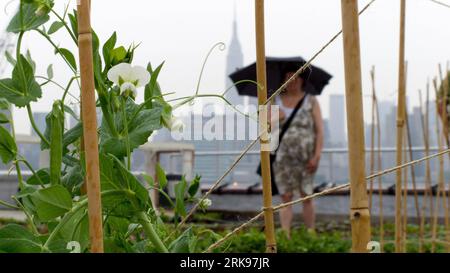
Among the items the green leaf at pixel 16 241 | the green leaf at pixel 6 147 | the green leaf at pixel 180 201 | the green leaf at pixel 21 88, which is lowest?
the green leaf at pixel 16 241

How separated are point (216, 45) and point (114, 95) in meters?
0.13

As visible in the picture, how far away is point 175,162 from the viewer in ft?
16.1

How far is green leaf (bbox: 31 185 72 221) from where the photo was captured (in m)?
0.48

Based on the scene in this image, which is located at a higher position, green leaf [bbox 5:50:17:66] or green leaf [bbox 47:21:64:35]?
green leaf [bbox 47:21:64:35]

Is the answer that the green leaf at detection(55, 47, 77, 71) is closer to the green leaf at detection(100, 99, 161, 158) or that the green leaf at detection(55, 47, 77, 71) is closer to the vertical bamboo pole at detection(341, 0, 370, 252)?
the green leaf at detection(100, 99, 161, 158)

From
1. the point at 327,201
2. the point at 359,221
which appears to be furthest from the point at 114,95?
the point at 327,201

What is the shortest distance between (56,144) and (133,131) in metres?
0.06

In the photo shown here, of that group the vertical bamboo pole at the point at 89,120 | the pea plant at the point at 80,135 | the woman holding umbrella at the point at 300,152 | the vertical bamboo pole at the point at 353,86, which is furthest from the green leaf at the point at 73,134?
the woman holding umbrella at the point at 300,152

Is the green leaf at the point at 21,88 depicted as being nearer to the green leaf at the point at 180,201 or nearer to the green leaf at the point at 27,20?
the green leaf at the point at 27,20

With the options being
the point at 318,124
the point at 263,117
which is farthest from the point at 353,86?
the point at 318,124

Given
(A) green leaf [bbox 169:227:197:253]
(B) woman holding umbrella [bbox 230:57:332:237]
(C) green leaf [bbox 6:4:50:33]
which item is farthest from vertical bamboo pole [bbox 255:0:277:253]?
(B) woman holding umbrella [bbox 230:57:332:237]

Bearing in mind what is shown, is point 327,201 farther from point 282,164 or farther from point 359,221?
point 359,221

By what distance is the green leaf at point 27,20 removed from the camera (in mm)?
522
